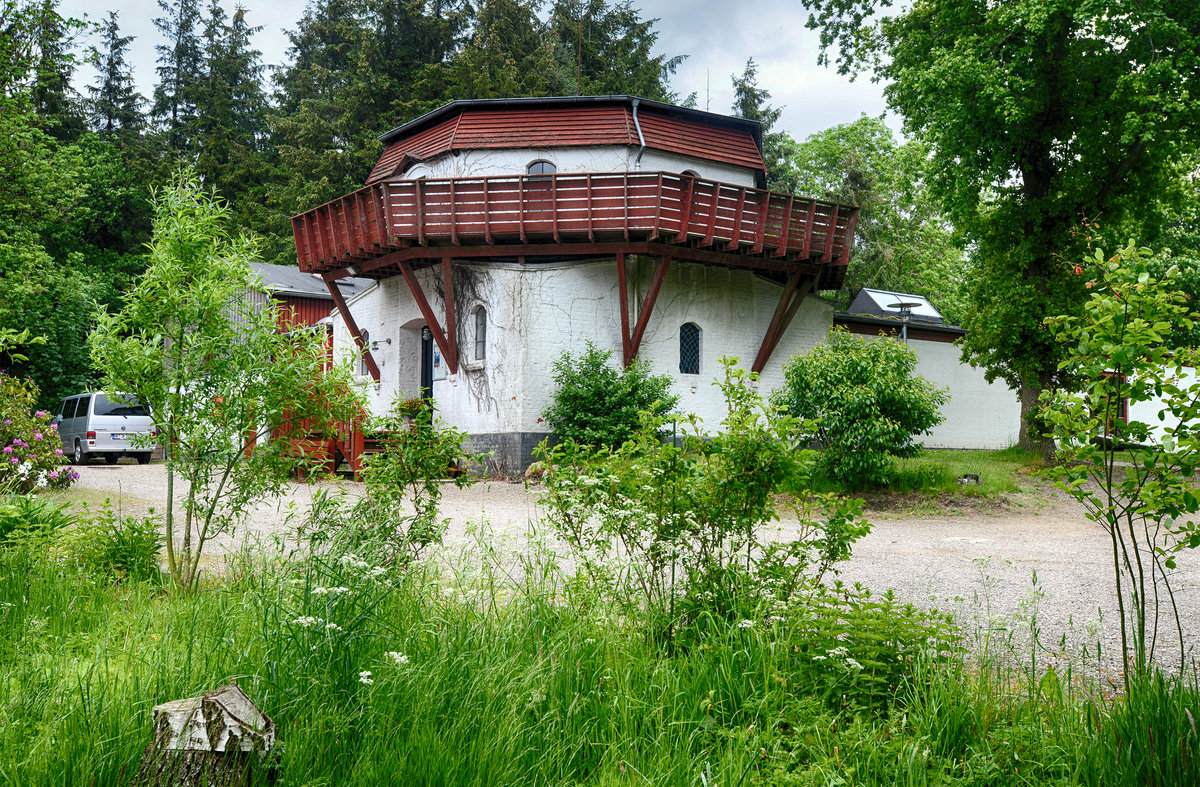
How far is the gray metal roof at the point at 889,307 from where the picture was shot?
26.5 metres

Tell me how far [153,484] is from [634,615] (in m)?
14.1

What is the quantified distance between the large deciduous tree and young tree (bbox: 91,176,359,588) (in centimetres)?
1386

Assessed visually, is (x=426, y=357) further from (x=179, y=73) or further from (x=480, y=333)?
(x=179, y=73)

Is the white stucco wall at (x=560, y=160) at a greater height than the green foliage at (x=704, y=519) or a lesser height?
greater

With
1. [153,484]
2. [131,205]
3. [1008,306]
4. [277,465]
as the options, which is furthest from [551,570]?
[131,205]

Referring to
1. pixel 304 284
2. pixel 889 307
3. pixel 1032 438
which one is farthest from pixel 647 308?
pixel 304 284

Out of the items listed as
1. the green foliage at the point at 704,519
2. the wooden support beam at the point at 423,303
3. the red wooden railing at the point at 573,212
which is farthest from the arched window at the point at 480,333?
the green foliage at the point at 704,519

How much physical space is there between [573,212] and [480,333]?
368cm

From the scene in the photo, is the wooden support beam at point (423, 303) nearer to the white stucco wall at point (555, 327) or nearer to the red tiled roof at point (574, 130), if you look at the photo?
the white stucco wall at point (555, 327)

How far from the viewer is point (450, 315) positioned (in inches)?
765

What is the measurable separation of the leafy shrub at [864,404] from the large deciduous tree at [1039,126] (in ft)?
13.5

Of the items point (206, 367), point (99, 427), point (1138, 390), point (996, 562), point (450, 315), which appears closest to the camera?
point (1138, 390)

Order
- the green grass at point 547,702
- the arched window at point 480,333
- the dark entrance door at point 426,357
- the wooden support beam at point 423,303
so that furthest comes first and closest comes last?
1. the dark entrance door at point 426,357
2. the arched window at point 480,333
3. the wooden support beam at point 423,303
4. the green grass at point 547,702

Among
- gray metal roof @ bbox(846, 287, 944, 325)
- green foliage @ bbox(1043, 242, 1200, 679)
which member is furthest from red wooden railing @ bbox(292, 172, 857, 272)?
green foliage @ bbox(1043, 242, 1200, 679)
